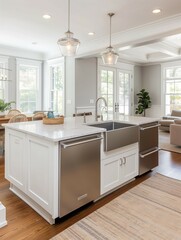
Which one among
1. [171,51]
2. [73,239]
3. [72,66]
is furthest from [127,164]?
[171,51]

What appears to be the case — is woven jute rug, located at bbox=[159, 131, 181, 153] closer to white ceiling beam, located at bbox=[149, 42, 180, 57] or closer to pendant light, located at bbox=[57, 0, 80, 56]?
white ceiling beam, located at bbox=[149, 42, 180, 57]

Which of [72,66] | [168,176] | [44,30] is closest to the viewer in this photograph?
[168,176]

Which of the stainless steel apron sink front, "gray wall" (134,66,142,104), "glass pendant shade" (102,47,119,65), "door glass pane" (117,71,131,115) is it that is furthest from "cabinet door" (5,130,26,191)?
"gray wall" (134,66,142,104)

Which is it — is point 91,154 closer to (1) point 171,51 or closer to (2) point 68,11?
(2) point 68,11

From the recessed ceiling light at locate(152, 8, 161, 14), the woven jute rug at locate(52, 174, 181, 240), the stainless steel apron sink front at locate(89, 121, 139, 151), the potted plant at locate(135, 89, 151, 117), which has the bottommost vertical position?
the woven jute rug at locate(52, 174, 181, 240)

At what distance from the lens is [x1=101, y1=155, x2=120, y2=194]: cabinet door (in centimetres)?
256

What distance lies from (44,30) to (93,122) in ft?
9.30

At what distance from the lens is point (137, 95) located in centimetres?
897

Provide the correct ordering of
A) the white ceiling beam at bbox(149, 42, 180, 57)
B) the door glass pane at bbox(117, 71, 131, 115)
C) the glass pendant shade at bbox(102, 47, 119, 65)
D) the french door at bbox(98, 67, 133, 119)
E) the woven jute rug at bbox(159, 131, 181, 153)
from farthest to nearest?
the door glass pane at bbox(117, 71, 131, 115) < the french door at bbox(98, 67, 133, 119) < the white ceiling beam at bbox(149, 42, 180, 57) < the woven jute rug at bbox(159, 131, 181, 153) < the glass pendant shade at bbox(102, 47, 119, 65)

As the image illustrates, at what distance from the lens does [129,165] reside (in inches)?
119

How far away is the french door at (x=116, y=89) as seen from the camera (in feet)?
23.4

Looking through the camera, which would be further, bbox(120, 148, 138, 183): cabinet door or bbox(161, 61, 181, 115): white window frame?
bbox(161, 61, 181, 115): white window frame

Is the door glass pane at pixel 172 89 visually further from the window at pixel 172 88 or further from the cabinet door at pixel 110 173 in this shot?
the cabinet door at pixel 110 173

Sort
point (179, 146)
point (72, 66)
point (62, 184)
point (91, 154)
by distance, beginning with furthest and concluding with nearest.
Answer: point (72, 66)
point (179, 146)
point (91, 154)
point (62, 184)
